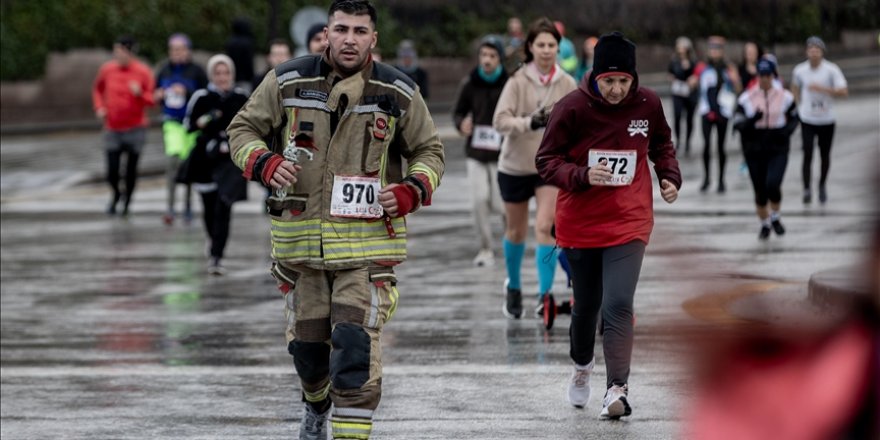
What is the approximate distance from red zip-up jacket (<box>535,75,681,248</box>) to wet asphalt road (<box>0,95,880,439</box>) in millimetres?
440

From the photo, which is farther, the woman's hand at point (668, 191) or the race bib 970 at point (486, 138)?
the race bib 970 at point (486, 138)

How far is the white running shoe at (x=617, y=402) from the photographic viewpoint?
7396 millimetres

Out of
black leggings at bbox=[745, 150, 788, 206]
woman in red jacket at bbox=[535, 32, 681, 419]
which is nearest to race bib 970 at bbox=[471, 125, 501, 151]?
black leggings at bbox=[745, 150, 788, 206]

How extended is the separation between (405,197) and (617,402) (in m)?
1.71

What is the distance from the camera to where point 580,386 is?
25.6 ft

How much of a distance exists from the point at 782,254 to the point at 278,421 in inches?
280

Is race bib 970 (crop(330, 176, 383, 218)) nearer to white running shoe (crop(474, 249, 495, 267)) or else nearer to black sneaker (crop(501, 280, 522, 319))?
black sneaker (crop(501, 280, 522, 319))

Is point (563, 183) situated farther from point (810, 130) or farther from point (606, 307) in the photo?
point (810, 130)

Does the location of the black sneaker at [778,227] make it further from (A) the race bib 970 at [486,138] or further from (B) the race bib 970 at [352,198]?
(B) the race bib 970 at [352,198]

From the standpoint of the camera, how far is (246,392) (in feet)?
28.1

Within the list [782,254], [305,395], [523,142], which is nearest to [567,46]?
[782,254]

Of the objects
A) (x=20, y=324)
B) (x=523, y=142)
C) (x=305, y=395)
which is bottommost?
(x=20, y=324)

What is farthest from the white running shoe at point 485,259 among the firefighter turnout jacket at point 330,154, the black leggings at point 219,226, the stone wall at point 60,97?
the stone wall at point 60,97

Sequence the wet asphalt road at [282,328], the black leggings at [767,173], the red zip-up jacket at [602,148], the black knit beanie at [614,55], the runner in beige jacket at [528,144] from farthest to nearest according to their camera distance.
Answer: the black leggings at [767,173] < the runner in beige jacket at [528,144] < the red zip-up jacket at [602,148] < the black knit beanie at [614,55] < the wet asphalt road at [282,328]
